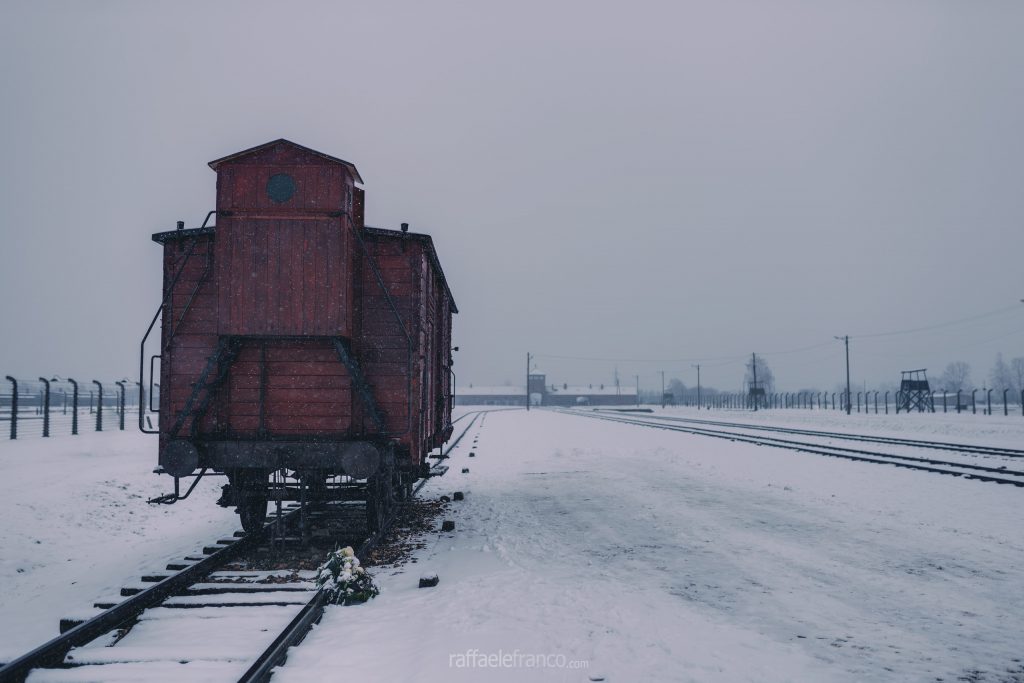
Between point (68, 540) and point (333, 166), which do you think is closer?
point (333, 166)

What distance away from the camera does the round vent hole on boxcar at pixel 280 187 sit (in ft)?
26.1

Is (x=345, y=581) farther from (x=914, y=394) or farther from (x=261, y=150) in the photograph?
(x=914, y=394)

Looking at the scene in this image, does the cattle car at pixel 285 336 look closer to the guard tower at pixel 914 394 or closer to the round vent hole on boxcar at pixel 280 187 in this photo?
the round vent hole on boxcar at pixel 280 187

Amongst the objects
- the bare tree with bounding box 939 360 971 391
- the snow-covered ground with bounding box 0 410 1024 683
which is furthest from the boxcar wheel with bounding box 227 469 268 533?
the bare tree with bounding box 939 360 971 391

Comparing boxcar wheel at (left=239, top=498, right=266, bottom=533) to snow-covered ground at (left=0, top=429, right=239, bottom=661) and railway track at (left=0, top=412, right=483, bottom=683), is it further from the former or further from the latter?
railway track at (left=0, top=412, right=483, bottom=683)

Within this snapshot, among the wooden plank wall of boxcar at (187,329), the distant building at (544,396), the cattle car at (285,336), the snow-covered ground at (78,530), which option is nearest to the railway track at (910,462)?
the cattle car at (285,336)

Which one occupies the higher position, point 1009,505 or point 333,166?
point 333,166

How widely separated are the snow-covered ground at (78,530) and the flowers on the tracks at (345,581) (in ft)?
7.31

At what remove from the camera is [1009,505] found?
11.4 m

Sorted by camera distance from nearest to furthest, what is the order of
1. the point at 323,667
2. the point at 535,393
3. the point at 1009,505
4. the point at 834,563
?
1. the point at 323,667
2. the point at 834,563
3. the point at 1009,505
4. the point at 535,393

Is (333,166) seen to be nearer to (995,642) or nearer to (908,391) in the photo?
(995,642)

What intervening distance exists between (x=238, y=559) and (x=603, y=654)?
5.18m

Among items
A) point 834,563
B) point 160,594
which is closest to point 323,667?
point 160,594

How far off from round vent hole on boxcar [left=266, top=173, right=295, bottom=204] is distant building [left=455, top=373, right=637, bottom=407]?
142160mm
